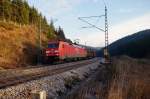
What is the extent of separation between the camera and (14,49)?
165ft

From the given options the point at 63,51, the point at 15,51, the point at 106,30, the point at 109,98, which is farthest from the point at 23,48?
the point at 109,98

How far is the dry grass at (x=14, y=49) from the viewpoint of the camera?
1766 inches

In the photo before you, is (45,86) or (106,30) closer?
(45,86)

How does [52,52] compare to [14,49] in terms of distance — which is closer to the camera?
[52,52]

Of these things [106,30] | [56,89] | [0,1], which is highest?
[0,1]

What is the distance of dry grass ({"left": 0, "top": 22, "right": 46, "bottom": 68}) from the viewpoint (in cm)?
4486

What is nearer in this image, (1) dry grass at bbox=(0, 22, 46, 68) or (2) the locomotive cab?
(2) the locomotive cab

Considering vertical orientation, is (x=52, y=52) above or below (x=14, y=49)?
below

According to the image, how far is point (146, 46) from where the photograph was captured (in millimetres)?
102125

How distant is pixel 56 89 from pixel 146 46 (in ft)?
295

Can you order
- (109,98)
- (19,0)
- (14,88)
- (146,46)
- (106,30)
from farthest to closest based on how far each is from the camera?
(146,46) < (19,0) < (106,30) < (14,88) < (109,98)

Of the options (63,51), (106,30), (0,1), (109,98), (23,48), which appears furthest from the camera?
(0,1)

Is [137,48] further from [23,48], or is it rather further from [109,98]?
[109,98]

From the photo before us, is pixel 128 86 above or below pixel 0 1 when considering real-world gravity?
below
